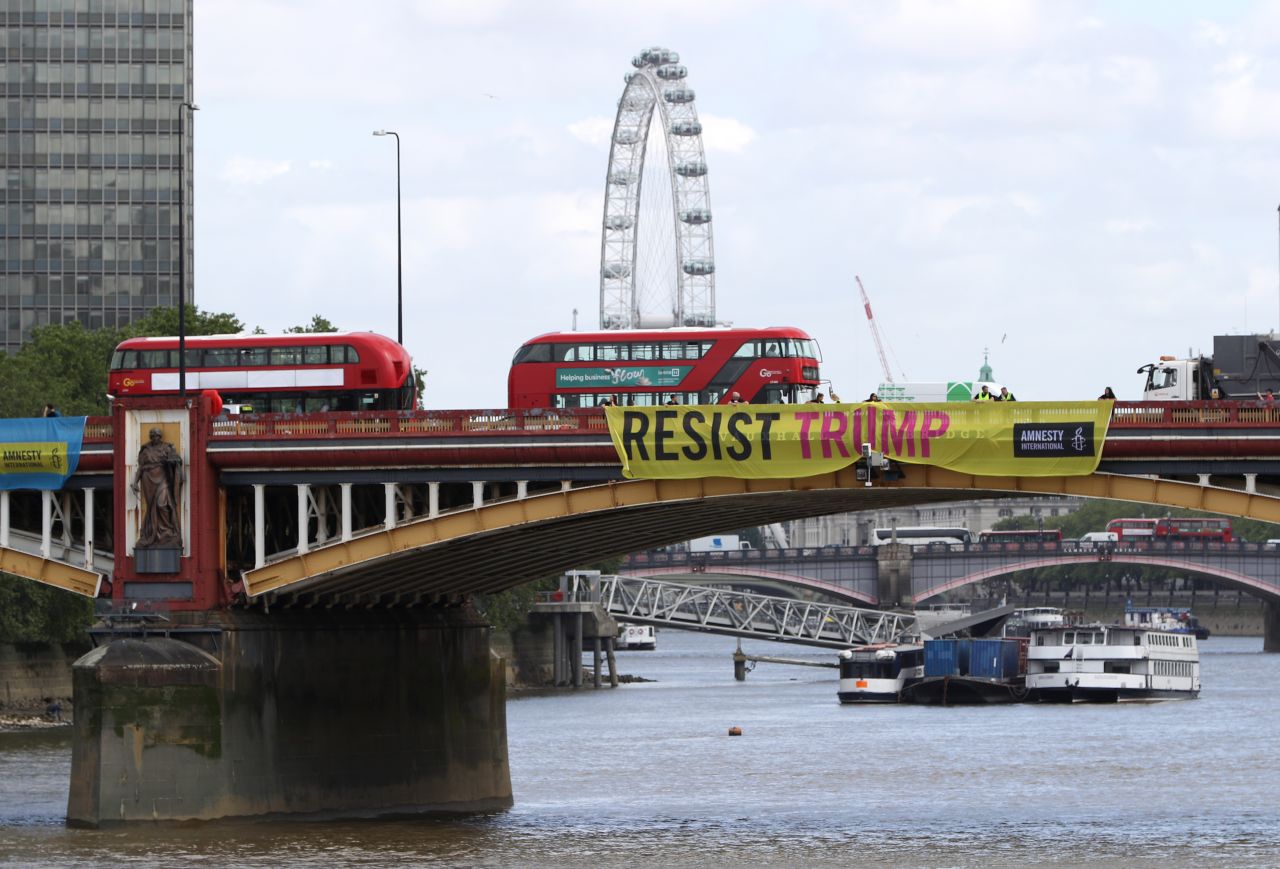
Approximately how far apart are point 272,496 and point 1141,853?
77.8 feet

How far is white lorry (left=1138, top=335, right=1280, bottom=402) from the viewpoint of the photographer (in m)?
60.3

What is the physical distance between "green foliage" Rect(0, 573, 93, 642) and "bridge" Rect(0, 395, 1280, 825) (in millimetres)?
36747

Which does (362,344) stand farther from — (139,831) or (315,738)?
(139,831)

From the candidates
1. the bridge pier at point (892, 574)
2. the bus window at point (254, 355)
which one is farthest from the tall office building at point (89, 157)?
the bus window at point (254, 355)

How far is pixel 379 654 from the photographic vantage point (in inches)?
2584

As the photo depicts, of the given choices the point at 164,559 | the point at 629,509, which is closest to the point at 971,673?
the point at 629,509

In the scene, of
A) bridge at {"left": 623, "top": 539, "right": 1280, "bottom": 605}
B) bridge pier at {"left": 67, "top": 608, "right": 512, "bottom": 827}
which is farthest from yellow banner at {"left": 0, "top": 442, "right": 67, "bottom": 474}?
bridge at {"left": 623, "top": 539, "right": 1280, "bottom": 605}

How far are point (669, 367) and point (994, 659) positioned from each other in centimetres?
6391

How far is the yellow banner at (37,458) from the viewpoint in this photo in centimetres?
6200

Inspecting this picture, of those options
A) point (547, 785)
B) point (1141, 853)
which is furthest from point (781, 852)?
point (547, 785)

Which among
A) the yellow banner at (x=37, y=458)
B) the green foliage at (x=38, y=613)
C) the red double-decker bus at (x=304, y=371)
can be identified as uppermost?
the red double-decker bus at (x=304, y=371)

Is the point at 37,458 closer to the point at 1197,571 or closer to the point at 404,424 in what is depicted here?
the point at 404,424

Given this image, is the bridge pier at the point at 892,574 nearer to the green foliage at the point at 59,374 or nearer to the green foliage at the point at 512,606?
the green foliage at the point at 512,606

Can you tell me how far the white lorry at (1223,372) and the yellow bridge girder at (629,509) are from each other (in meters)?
6.27
